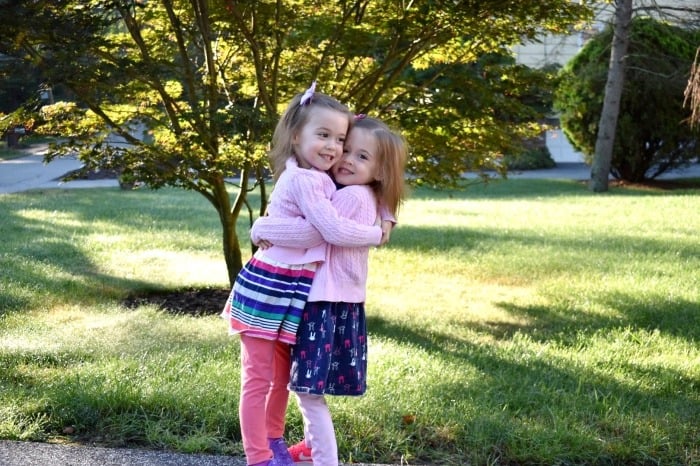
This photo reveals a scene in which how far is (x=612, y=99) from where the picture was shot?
14.6m

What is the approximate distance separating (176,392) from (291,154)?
1.39 meters

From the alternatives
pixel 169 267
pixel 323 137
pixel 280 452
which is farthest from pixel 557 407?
pixel 169 267

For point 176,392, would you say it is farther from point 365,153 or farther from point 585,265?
point 585,265

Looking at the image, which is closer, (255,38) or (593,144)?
(255,38)

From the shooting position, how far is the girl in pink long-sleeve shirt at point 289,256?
9.21 ft

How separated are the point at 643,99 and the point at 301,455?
14.0m

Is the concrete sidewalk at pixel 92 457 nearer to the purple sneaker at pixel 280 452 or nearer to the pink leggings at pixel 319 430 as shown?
the purple sneaker at pixel 280 452

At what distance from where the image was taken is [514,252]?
890 cm

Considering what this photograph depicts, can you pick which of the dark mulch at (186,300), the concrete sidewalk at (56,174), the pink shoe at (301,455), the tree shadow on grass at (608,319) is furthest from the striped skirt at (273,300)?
the concrete sidewalk at (56,174)

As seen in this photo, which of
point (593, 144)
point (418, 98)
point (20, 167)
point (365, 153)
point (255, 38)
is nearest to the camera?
point (365, 153)

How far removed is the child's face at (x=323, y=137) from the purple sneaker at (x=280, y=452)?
3.30ft

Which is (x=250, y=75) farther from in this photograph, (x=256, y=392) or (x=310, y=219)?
(x=256, y=392)

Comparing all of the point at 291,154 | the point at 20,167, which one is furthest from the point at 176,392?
the point at 20,167

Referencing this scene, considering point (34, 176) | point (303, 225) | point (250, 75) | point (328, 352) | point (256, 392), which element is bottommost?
point (34, 176)
